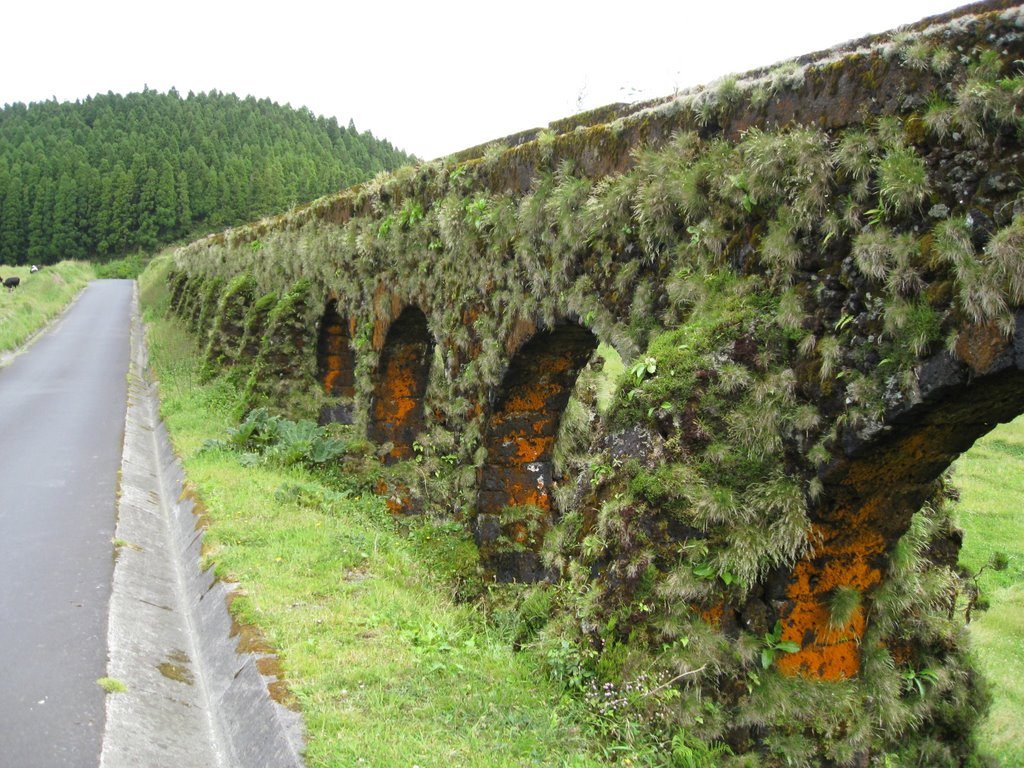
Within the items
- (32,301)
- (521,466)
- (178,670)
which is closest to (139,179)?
(32,301)

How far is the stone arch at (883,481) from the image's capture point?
3605 mm

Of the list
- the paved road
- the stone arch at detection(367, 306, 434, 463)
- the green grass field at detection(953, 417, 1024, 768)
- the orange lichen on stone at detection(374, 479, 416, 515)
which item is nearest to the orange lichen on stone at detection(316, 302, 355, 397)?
the stone arch at detection(367, 306, 434, 463)

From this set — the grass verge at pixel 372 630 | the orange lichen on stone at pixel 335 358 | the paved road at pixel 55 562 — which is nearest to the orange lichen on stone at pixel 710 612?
the grass verge at pixel 372 630

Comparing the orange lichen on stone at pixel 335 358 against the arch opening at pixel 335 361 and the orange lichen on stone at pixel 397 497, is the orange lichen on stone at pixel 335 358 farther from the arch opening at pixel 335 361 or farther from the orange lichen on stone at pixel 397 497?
the orange lichen on stone at pixel 397 497

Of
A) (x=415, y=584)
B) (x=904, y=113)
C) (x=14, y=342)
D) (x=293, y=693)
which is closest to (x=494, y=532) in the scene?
(x=415, y=584)

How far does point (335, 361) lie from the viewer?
44.5ft

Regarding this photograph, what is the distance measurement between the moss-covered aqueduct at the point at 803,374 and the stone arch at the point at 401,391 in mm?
4865

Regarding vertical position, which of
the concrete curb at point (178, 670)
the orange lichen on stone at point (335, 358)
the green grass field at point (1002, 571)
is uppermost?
the orange lichen on stone at point (335, 358)

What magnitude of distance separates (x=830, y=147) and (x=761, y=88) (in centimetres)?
76

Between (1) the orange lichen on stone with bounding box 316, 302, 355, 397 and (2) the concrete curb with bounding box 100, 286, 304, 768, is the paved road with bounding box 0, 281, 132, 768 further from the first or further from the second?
(1) the orange lichen on stone with bounding box 316, 302, 355, 397

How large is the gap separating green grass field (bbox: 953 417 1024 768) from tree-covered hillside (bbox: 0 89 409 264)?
47.4m

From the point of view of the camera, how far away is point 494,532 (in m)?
8.23

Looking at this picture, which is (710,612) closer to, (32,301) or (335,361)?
(335,361)

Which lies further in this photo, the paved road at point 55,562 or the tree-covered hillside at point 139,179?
the tree-covered hillside at point 139,179
